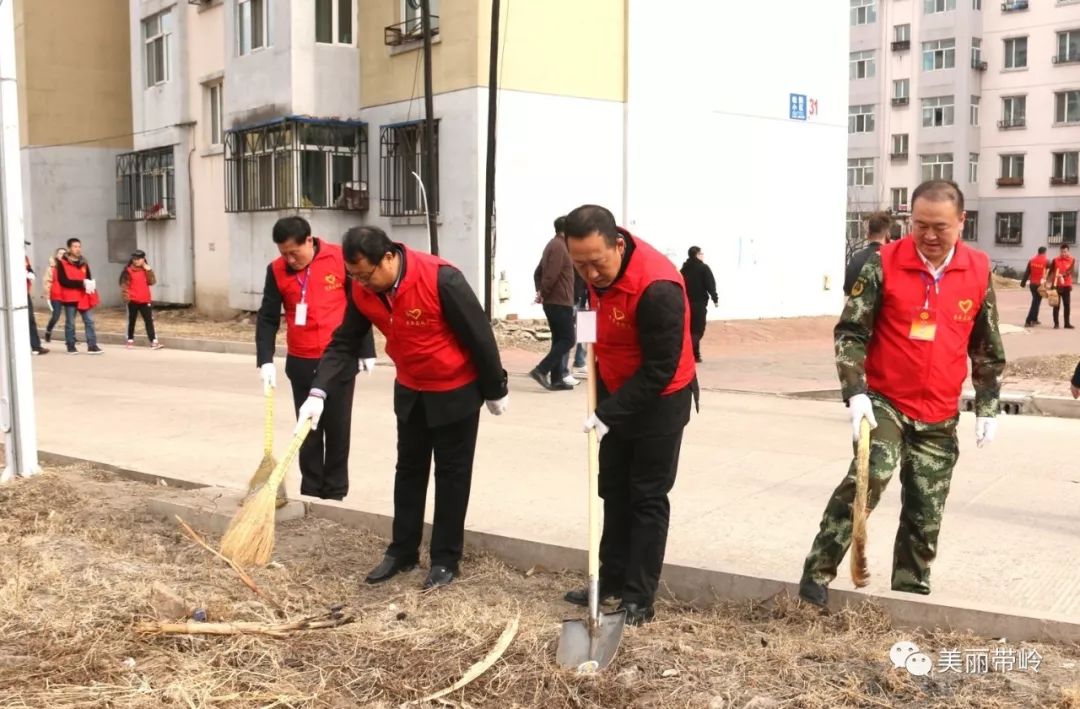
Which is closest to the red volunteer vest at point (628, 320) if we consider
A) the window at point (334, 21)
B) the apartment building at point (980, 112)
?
the window at point (334, 21)

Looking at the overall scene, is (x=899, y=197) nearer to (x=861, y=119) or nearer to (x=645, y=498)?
(x=861, y=119)

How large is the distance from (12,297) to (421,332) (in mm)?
3659

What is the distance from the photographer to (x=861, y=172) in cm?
5666

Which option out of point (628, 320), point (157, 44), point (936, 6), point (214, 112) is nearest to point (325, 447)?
point (628, 320)

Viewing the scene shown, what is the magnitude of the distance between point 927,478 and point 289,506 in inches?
144

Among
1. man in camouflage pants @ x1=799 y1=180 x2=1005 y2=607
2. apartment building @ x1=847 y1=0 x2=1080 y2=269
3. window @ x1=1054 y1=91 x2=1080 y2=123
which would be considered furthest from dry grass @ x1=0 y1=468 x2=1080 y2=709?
window @ x1=1054 y1=91 x2=1080 y2=123

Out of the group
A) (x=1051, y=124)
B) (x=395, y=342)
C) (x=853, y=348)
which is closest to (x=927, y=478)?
(x=853, y=348)

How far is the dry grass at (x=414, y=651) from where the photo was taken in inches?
154

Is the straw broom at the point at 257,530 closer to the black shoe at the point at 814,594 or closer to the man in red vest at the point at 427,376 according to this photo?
the man in red vest at the point at 427,376

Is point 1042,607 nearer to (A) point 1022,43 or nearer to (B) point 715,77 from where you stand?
(B) point 715,77

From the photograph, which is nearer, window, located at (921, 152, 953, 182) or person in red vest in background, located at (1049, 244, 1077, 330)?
person in red vest in background, located at (1049, 244, 1077, 330)

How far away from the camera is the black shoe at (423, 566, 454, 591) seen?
209 inches

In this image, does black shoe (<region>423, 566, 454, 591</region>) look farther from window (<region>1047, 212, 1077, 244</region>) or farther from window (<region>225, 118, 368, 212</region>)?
window (<region>1047, 212, 1077, 244</region>)

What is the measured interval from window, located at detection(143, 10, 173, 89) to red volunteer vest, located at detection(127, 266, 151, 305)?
35.9 ft
